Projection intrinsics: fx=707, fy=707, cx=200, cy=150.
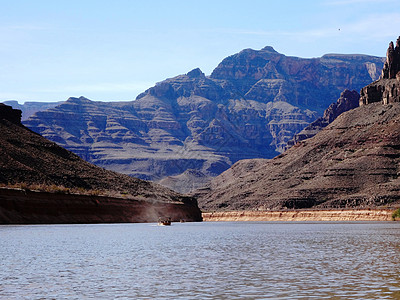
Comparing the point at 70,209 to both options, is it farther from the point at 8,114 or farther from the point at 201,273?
the point at 201,273

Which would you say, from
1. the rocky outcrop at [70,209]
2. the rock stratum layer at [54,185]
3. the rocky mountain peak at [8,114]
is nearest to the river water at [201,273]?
the rocky outcrop at [70,209]

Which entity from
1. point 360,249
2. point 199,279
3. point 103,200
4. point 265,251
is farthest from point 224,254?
point 103,200

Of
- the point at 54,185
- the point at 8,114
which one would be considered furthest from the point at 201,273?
the point at 8,114

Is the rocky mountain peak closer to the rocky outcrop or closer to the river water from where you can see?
the rocky outcrop

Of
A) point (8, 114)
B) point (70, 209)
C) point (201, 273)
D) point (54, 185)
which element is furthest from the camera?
point (8, 114)

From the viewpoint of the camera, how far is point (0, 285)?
3697 cm

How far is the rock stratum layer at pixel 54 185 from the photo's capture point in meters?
120

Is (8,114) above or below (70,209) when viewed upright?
above

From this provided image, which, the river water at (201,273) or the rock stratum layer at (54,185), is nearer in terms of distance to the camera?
the river water at (201,273)

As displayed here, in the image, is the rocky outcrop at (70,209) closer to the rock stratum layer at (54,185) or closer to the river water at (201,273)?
the rock stratum layer at (54,185)

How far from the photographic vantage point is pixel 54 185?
137500mm

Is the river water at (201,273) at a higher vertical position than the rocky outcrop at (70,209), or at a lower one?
higher

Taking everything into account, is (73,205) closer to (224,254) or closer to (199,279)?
(224,254)

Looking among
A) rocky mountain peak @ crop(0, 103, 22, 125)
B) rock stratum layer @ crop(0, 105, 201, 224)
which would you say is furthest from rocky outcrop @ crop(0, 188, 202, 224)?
rocky mountain peak @ crop(0, 103, 22, 125)
